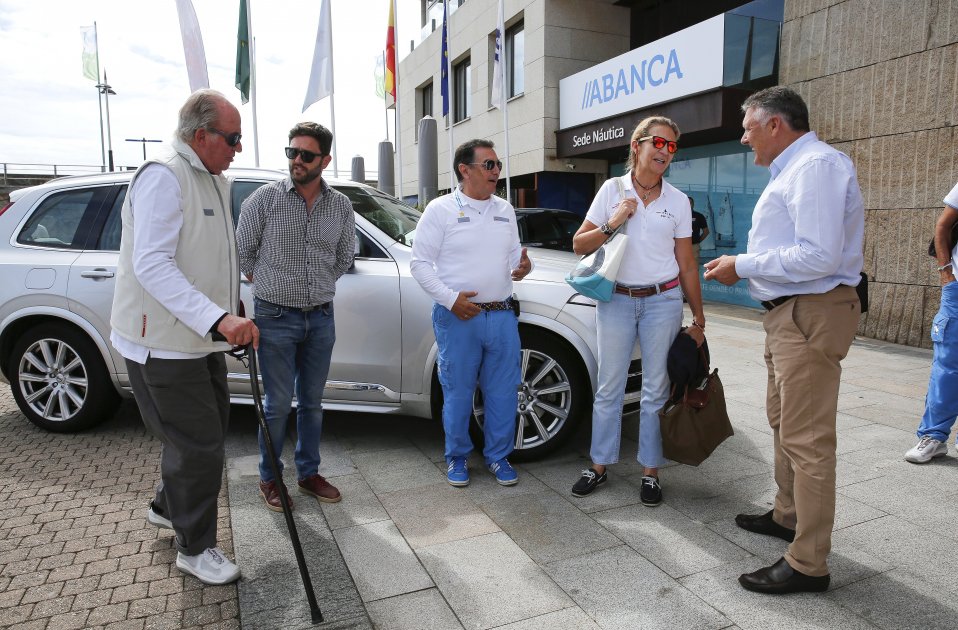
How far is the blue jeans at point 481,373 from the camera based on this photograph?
12.3 feet

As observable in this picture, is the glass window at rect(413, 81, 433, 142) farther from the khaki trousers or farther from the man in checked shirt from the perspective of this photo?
the khaki trousers

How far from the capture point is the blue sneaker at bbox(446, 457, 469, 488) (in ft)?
12.8

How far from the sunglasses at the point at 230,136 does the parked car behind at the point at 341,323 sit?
61.1 inches

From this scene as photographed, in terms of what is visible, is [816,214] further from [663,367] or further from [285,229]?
[285,229]

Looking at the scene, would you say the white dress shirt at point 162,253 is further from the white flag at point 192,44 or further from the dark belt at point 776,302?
the white flag at point 192,44

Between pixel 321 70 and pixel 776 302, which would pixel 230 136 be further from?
pixel 321 70

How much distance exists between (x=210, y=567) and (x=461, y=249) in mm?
1906

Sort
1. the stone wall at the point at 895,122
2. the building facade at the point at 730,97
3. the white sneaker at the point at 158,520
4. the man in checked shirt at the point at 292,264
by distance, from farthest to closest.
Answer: the building facade at the point at 730,97 < the stone wall at the point at 895,122 < the man in checked shirt at the point at 292,264 < the white sneaker at the point at 158,520

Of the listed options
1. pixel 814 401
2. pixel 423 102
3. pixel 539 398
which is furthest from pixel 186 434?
pixel 423 102

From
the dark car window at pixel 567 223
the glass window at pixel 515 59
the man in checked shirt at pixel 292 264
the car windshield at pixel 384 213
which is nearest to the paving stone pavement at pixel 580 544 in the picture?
the man in checked shirt at pixel 292 264

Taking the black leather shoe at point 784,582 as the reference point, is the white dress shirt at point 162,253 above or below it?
above

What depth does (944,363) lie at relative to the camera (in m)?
4.12

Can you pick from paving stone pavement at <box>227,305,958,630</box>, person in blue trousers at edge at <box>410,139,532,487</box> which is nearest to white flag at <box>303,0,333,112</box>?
paving stone pavement at <box>227,305,958,630</box>

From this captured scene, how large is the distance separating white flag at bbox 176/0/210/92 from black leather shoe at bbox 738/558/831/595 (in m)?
10.8
